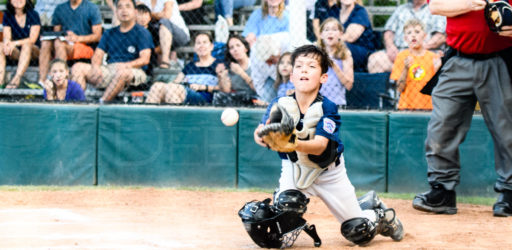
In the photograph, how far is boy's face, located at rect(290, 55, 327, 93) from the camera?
13.5 ft

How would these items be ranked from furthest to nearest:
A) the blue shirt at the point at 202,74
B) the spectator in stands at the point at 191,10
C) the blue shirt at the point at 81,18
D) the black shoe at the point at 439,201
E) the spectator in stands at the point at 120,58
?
the spectator in stands at the point at 191,10 < the blue shirt at the point at 81,18 < the blue shirt at the point at 202,74 < the spectator in stands at the point at 120,58 < the black shoe at the point at 439,201

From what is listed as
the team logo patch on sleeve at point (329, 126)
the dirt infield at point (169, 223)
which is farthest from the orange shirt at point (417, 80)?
the team logo patch on sleeve at point (329, 126)

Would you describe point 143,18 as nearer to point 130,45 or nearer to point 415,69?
point 130,45

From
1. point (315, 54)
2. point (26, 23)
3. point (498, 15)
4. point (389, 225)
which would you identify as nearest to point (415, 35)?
point (498, 15)

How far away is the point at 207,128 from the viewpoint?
7469 mm

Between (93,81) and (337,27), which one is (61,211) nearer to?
(93,81)

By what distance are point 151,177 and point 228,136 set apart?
3.11ft

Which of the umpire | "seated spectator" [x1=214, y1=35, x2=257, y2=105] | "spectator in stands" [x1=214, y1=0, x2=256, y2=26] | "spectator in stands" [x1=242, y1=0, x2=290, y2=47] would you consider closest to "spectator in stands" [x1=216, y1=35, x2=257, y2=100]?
"seated spectator" [x1=214, y1=35, x2=257, y2=105]

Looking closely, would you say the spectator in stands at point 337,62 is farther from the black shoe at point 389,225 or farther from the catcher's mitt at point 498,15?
the black shoe at point 389,225

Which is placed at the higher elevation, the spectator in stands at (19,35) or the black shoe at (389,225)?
the spectator in stands at (19,35)

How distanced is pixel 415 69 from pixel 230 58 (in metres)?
2.16

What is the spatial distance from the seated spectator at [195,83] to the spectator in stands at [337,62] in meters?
1.37

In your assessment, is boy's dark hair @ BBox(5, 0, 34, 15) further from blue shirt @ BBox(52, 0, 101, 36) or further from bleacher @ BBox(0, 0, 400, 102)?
bleacher @ BBox(0, 0, 400, 102)

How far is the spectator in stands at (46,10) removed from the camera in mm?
9156
